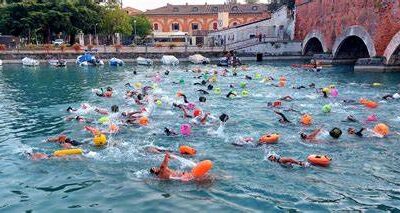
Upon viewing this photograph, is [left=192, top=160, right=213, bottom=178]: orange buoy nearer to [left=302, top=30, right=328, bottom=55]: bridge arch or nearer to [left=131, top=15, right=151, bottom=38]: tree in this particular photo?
[left=302, top=30, right=328, bottom=55]: bridge arch

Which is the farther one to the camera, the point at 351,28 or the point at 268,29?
the point at 268,29

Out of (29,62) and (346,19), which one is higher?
(346,19)

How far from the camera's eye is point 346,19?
42.8 meters

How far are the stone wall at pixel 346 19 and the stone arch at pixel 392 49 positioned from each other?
26.6 inches

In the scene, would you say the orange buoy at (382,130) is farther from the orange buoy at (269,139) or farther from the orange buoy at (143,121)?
the orange buoy at (143,121)

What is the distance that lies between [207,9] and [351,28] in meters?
67.0

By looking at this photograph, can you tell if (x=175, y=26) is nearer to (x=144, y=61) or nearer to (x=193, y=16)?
(x=193, y=16)

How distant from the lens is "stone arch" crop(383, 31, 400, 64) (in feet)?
110

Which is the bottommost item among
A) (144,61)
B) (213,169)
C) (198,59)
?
(213,169)

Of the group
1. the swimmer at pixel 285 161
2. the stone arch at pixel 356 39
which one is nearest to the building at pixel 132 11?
the stone arch at pixel 356 39

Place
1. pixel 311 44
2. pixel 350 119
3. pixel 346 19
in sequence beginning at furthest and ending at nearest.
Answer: pixel 311 44 → pixel 346 19 → pixel 350 119

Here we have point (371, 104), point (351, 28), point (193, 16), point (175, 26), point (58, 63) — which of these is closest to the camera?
point (371, 104)

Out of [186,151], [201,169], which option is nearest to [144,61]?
[186,151]

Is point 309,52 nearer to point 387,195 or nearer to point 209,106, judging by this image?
point 209,106
